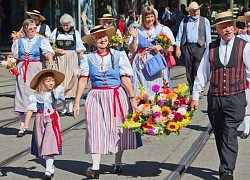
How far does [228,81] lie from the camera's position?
7953 mm

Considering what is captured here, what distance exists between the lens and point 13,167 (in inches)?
361

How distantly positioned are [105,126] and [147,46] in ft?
9.48

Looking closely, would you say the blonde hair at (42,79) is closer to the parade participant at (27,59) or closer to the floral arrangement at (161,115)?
the floral arrangement at (161,115)

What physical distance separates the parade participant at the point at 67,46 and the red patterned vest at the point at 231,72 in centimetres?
553

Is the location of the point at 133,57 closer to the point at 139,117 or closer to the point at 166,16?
the point at 139,117

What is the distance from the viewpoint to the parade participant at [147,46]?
10711 mm

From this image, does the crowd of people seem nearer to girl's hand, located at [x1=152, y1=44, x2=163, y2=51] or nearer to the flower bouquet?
girl's hand, located at [x1=152, y1=44, x2=163, y2=51]

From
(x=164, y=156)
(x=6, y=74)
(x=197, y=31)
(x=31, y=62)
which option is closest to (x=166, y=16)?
(x=6, y=74)

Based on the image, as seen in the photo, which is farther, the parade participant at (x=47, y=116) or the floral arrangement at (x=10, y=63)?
the floral arrangement at (x=10, y=63)

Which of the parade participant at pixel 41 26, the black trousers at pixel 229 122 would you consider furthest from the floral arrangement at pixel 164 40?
the parade participant at pixel 41 26

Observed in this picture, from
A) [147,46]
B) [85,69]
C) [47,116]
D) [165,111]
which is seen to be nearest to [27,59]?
[147,46]

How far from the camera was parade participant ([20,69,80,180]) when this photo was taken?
8.34 metres

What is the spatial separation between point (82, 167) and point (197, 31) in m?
6.23

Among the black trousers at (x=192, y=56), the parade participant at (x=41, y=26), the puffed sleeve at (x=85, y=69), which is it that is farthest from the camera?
the black trousers at (x=192, y=56)
